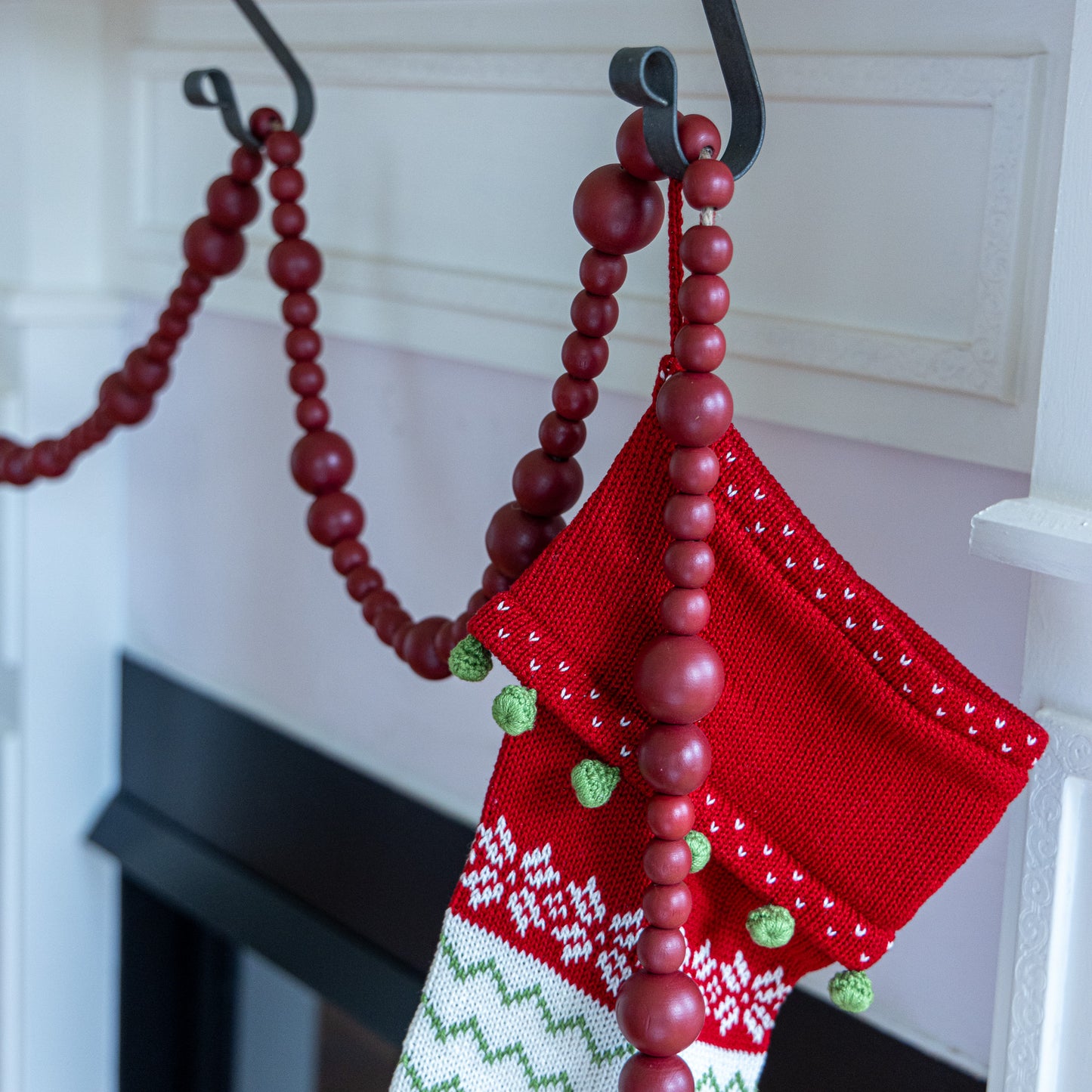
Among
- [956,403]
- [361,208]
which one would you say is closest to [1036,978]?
[956,403]

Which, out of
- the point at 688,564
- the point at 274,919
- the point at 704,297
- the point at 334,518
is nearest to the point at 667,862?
the point at 688,564

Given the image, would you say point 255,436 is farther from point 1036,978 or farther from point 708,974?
point 1036,978

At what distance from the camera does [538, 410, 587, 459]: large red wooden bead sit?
2.02 ft

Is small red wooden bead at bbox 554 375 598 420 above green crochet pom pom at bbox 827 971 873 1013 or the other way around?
above

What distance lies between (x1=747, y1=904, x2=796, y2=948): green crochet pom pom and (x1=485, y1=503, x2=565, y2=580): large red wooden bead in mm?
196

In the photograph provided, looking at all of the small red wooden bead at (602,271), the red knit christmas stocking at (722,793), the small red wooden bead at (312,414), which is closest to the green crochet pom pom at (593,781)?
the red knit christmas stocking at (722,793)

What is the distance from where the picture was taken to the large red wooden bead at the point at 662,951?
1.76ft

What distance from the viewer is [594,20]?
769 millimetres

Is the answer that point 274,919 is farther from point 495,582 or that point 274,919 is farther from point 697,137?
point 697,137

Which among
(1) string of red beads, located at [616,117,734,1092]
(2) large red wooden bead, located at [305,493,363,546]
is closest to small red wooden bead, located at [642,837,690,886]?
(1) string of red beads, located at [616,117,734,1092]

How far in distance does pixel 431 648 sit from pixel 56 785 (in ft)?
2.36

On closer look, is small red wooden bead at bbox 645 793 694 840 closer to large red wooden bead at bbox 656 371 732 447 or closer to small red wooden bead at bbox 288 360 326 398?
large red wooden bead at bbox 656 371 732 447

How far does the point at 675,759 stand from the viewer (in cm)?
52

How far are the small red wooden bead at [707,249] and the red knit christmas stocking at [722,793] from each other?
0.07 meters
